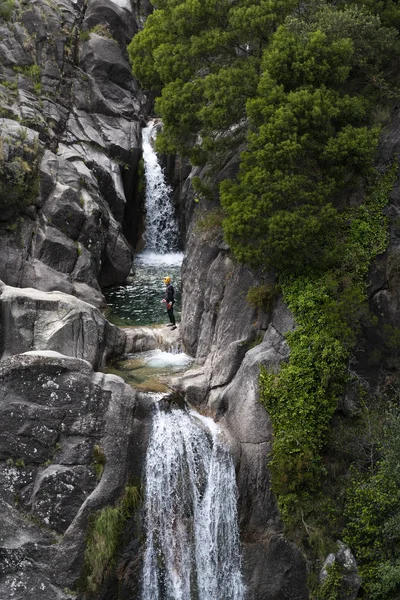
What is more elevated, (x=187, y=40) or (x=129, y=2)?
(x=129, y=2)

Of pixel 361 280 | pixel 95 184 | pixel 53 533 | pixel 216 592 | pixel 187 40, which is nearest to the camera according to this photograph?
pixel 53 533

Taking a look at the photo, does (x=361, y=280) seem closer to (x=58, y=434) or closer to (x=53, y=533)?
(x=58, y=434)

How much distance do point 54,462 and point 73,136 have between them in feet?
66.4

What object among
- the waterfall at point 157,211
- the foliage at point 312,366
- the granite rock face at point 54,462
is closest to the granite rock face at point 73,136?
the waterfall at point 157,211

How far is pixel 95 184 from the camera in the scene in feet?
97.1

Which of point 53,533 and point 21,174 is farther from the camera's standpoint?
point 21,174

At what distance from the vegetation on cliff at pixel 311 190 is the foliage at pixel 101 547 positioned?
13.5 feet

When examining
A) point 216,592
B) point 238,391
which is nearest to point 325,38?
point 238,391

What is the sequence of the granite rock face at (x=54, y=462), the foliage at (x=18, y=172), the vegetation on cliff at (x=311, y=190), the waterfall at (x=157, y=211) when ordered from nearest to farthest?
the granite rock face at (x=54, y=462) → the vegetation on cliff at (x=311, y=190) → the foliage at (x=18, y=172) → the waterfall at (x=157, y=211)

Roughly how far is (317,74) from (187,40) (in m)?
4.86

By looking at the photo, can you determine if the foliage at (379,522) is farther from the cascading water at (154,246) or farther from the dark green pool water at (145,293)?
the cascading water at (154,246)

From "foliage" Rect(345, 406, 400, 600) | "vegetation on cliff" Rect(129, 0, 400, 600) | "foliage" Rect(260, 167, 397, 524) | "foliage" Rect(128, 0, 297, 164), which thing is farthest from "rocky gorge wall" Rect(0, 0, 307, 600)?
"foliage" Rect(128, 0, 297, 164)

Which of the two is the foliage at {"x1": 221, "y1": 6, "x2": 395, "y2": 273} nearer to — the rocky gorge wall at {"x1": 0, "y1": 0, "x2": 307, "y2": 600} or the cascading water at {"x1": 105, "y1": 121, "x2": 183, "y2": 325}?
the rocky gorge wall at {"x1": 0, "y1": 0, "x2": 307, "y2": 600}

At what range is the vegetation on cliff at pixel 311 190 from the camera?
1539 centimetres
